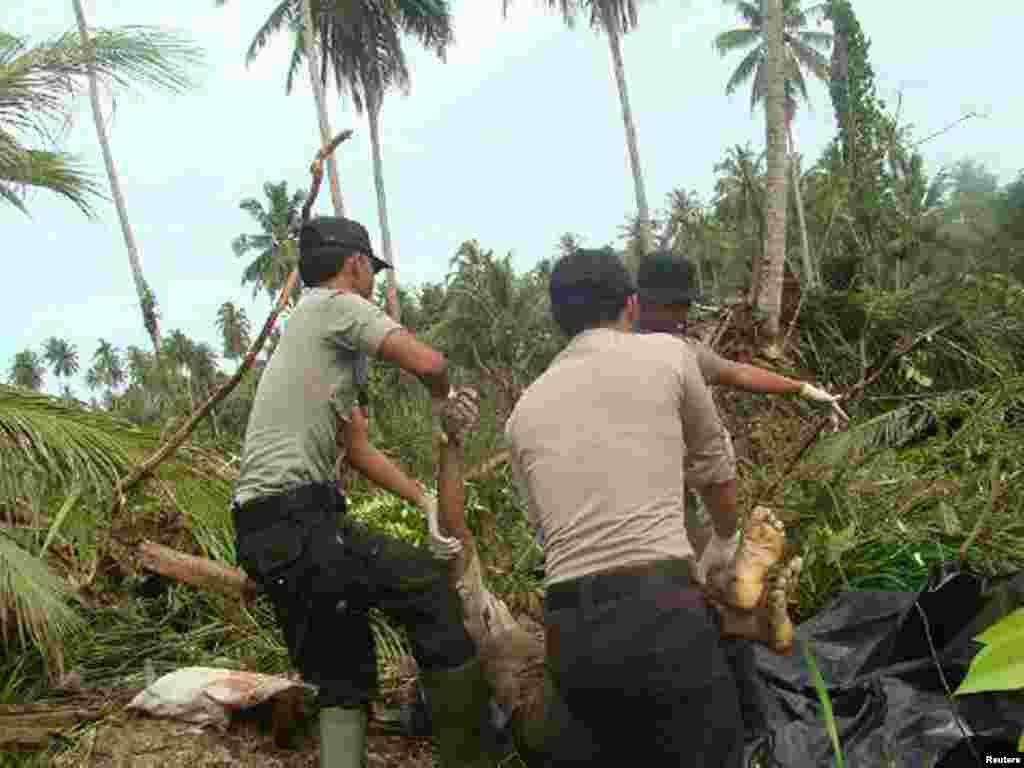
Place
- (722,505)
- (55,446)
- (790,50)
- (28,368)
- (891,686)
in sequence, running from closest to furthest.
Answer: (722,505), (891,686), (55,446), (790,50), (28,368)

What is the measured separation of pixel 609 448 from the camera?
7.16ft

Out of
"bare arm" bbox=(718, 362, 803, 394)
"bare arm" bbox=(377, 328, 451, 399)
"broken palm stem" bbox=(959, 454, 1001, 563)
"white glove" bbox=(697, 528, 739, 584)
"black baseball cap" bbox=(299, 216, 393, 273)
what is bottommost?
"broken palm stem" bbox=(959, 454, 1001, 563)

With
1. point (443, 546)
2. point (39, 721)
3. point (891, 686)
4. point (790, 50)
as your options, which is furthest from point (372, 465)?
point (790, 50)

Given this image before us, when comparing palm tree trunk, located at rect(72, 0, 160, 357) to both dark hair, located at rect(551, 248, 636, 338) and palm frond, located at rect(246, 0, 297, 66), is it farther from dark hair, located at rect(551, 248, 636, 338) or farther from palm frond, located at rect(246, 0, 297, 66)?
dark hair, located at rect(551, 248, 636, 338)

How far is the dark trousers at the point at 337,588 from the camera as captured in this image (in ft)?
9.00

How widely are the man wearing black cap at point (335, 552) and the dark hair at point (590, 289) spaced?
455 mm

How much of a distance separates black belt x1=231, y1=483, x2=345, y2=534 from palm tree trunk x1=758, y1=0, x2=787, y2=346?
210 inches

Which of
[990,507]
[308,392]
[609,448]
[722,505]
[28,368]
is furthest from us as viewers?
[28,368]

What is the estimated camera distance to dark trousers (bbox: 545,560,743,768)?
2043mm

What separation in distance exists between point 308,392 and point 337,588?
541mm

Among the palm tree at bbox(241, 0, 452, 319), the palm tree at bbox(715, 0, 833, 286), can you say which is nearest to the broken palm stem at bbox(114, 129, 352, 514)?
the palm tree at bbox(241, 0, 452, 319)

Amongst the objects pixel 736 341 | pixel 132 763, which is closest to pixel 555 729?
pixel 132 763

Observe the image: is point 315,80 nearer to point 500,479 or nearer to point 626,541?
point 500,479

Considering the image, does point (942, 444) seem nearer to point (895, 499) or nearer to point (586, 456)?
point (895, 499)
